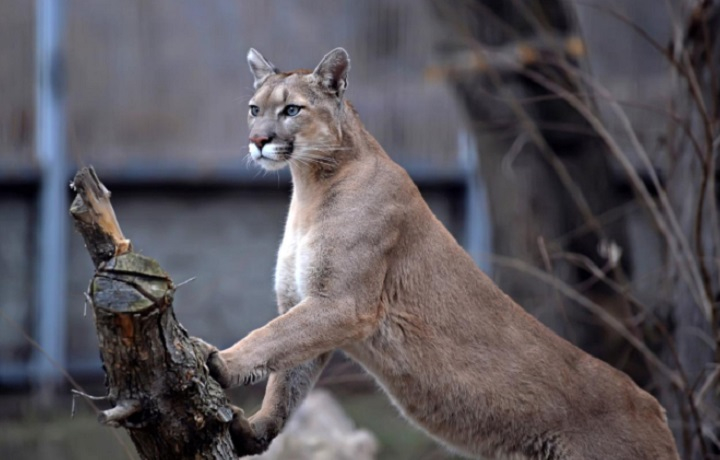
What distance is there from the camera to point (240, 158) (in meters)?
9.23

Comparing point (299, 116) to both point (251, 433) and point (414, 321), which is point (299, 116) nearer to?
point (414, 321)

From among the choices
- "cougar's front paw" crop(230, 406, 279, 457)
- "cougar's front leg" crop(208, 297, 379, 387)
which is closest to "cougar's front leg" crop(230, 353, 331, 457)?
"cougar's front paw" crop(230, 406, 279, 457)

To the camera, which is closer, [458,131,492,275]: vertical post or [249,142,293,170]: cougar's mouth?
[249,142,293,170]: cougar's mouth

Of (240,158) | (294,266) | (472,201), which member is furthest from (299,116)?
(472,201)

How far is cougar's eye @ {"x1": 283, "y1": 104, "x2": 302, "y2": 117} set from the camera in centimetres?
486

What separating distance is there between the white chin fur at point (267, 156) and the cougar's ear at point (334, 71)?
1.51ft

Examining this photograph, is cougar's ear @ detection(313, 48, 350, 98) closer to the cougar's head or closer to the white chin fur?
the cougar's head

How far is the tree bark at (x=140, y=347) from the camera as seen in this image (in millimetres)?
3404

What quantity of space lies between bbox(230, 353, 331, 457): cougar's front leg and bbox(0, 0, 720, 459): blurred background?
112 inches

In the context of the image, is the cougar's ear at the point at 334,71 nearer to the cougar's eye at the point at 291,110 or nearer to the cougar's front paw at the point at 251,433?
the cougar's eye at the point at 291,110

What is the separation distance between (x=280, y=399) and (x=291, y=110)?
4.18 ft

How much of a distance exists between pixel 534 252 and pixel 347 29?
294cm

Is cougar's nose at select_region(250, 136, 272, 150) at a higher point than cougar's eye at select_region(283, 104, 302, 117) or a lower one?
lower

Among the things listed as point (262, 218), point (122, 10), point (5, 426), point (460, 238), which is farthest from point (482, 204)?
point (5, 426)
